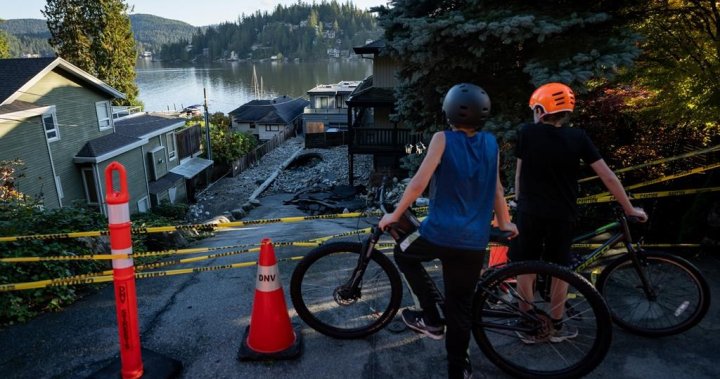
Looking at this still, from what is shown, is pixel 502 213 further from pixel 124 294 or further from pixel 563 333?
pixel 124 294

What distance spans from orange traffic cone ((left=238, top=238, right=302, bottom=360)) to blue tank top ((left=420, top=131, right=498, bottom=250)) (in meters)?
1.50

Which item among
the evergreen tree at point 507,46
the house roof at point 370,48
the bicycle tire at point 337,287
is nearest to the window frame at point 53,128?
the house roof at point 370,48

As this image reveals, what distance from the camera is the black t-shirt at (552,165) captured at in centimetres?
323

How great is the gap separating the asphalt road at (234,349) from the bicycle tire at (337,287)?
16cm

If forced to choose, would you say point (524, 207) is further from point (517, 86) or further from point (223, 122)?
point (223, 122)

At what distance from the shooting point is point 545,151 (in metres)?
3.29

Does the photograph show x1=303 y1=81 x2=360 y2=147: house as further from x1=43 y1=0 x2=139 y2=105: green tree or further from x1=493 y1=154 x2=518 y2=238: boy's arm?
x1=493 y1=154 x2=518 y2=238: boy's arm

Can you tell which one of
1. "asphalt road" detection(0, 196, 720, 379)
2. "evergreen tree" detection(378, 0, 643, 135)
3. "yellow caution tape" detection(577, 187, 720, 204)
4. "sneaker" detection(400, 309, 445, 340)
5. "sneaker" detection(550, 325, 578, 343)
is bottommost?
"asphalt road" detection(0, 196, 720, 379)

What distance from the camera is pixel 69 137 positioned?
19.8m

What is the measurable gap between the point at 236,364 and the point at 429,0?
25.5 ft

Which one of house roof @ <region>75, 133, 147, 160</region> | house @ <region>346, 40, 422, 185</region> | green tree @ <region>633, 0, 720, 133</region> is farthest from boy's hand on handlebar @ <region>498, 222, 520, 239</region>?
house roof @ <region>75, 133, 147, 160</region>

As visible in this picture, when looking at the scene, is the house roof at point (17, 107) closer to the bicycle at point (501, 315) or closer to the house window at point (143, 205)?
the house window at point (143, 205)

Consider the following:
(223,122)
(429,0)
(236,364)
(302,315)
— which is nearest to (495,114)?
(429,0)

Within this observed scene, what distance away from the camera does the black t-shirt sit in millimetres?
3230
